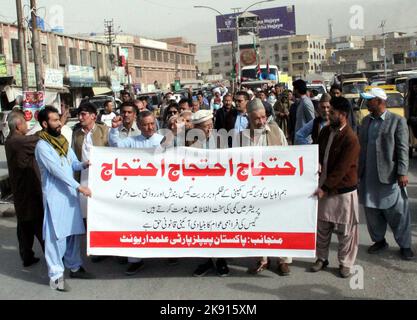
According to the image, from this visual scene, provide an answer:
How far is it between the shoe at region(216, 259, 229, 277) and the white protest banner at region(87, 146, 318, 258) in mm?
333

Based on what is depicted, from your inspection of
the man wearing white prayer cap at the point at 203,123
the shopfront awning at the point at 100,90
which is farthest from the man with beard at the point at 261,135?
the shopfront awning at the point at 100,90

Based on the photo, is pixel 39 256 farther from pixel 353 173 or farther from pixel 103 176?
pixel 353 173

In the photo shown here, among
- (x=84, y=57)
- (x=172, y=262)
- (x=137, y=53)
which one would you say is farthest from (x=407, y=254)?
(x=137, y=53)

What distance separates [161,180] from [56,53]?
42.0 m

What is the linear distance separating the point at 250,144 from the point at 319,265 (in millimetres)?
1353

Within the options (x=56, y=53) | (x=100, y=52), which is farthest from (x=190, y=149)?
(x=100, y=52)

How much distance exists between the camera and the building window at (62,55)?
45188 mm

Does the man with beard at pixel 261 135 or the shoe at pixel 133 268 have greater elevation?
the man with beard at pixel 261 135

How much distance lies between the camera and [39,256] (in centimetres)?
603

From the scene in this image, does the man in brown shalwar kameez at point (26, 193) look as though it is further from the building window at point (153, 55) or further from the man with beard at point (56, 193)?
the building window at point (153, 55)

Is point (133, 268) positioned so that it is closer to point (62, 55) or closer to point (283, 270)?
point (283, 270)

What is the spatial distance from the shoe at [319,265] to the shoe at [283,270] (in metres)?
0.25

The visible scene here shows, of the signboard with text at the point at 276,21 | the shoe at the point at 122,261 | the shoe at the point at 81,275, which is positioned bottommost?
the shoe at the point at 122,261
